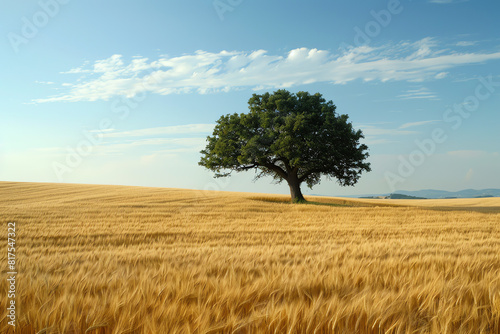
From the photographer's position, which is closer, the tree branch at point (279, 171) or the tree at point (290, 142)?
the tree at point (290, 142)

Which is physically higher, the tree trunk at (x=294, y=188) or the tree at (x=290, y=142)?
the tree at (x=290, y=142)

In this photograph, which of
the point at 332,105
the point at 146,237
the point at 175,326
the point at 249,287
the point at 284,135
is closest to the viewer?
the point at 175,326

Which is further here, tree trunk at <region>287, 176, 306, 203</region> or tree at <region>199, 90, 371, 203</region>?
tree trunk at <region>287, 176, 306, 203</region>

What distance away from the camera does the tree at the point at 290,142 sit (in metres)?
29.1

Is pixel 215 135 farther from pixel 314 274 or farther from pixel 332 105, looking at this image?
pixel 314 274

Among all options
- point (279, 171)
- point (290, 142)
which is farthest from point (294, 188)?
point (290, 142)

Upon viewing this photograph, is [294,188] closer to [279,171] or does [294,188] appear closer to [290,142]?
[279,171]

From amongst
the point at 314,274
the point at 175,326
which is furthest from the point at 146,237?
the point at 175,326

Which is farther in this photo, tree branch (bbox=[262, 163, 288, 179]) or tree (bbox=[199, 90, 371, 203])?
tree branch (bbox=[262, 163, 288, 179])

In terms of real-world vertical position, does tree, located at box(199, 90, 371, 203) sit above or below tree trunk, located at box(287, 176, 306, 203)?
above

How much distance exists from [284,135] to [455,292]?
2610cm

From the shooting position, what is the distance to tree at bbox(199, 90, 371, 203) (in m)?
29.1

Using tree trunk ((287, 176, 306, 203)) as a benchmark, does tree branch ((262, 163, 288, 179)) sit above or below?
above

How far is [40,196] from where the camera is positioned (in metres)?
35.5
